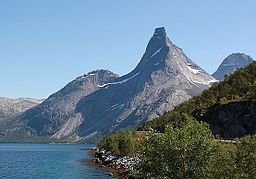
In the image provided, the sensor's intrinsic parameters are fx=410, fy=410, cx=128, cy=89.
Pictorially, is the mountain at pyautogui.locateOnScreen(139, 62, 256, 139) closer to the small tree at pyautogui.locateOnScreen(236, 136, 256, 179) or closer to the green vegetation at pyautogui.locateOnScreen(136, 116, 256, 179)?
the small tree at pyautogui.locateOnScreen(236, 136, 256, 179)

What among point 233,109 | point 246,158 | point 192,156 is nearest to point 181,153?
point 192,156

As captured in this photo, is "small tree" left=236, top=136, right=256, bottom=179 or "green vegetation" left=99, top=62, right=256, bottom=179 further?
"small tree" left=236, top=136, right=256, bottom=179

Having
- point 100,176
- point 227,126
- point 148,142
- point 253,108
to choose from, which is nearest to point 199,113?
point 227,126

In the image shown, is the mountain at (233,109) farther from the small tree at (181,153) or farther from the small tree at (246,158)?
the small tree at (181,153)

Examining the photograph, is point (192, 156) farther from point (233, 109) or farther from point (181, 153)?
point (233, 109)

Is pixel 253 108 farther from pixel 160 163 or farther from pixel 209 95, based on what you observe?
pixel 160 163

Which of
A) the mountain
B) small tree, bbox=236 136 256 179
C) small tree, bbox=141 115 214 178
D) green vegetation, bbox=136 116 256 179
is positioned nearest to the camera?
small tree, bbox=141 115 214 178

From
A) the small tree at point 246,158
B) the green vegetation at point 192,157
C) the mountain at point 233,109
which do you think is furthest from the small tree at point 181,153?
the mountain at point 233,109

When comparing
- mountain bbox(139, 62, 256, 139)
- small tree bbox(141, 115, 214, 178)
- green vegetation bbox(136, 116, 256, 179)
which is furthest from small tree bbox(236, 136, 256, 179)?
mountain bbox(139, 62, 256, 139)

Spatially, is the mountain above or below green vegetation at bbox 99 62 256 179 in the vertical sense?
above

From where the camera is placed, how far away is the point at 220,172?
31312mm

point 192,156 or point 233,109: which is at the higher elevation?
point 233,109

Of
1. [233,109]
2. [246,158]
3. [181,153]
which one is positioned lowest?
[246,158]

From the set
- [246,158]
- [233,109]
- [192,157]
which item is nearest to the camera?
[192,157]
